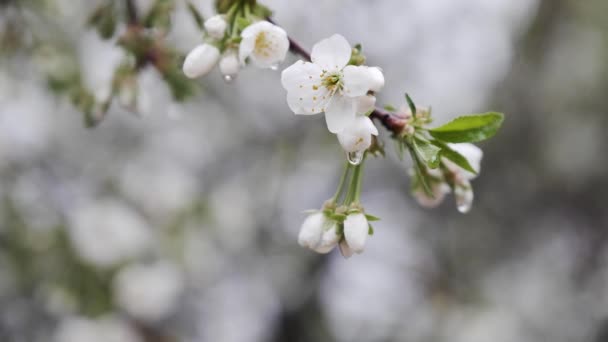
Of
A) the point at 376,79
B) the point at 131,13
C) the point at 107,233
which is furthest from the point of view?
the point at 107,233

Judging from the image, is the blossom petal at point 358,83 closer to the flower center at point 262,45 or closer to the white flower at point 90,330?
the flower center at point 262,45

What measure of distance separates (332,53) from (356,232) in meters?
0.28

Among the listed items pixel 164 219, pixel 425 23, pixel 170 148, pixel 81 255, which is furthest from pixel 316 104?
pixel 170 148

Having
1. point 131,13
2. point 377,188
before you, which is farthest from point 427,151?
point 377,188

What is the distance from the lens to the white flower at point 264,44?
3.03ft

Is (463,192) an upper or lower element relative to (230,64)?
lower

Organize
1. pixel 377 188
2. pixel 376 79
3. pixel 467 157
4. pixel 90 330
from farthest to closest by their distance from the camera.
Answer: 1. pixel 377 188
2. pixel 90 330
3. pixel 467 157
4. pixel 376 79

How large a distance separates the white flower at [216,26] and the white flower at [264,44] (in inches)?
3.3

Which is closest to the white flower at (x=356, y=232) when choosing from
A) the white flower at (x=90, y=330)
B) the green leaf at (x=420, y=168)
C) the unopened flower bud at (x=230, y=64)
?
the green leaf at (x=420, y=168)

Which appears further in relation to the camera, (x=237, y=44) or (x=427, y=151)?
(x=237, y=44)

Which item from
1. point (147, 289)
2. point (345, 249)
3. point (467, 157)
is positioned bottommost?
point (147, 289)

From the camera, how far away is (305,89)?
92 centimetres

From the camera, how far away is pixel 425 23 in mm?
4840

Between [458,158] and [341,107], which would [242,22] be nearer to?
[341,107]
